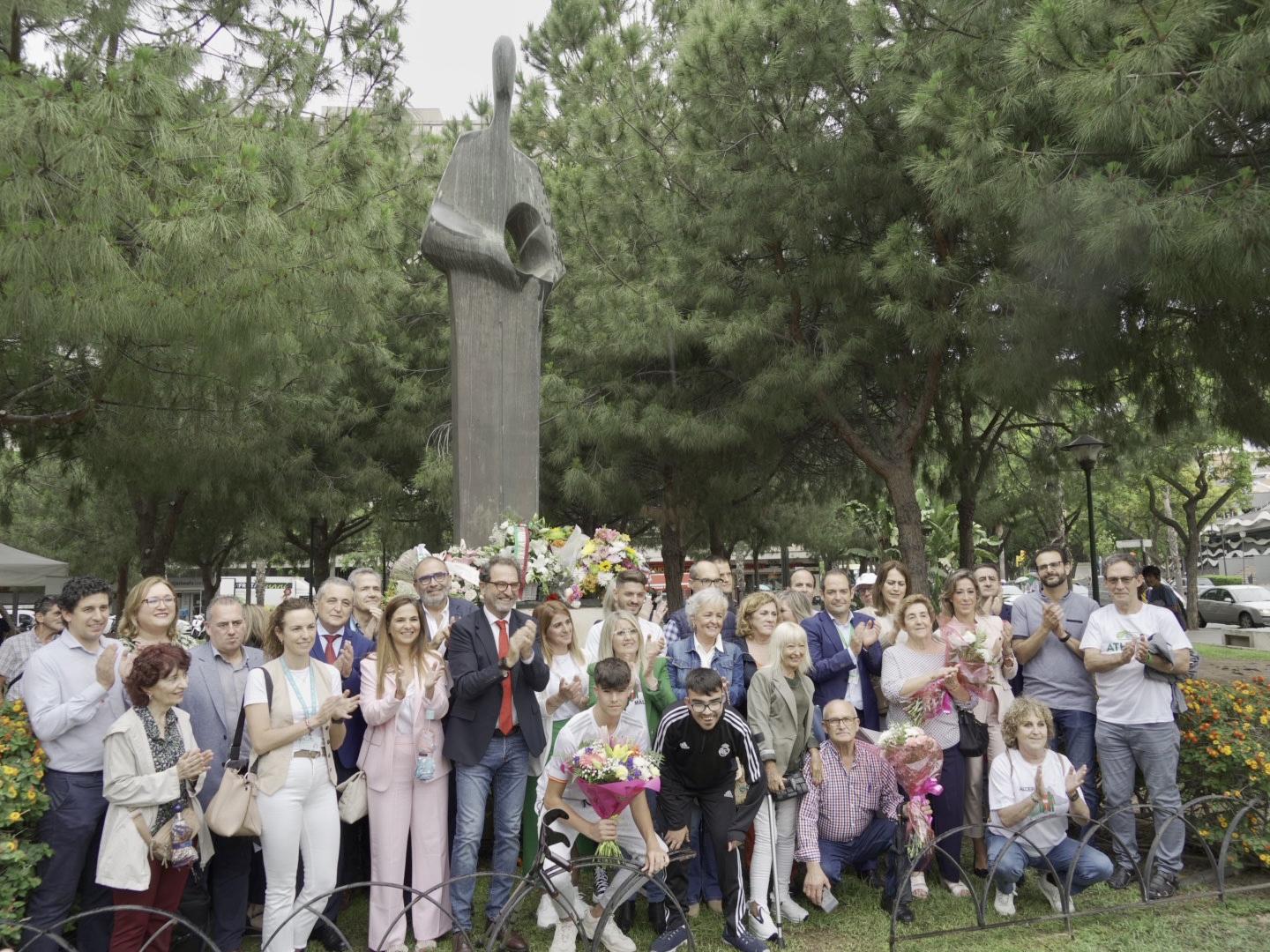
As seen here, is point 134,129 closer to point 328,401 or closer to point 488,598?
point 488,598

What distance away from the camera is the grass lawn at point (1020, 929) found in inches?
167

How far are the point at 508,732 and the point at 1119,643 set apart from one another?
306cm

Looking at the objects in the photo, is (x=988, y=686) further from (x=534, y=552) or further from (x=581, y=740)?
(x=534, y=552)

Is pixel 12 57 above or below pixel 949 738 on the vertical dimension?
above

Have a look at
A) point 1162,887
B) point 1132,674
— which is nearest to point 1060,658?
point 1132,674

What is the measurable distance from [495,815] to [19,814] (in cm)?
185

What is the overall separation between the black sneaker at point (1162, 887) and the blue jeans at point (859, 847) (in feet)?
4.00

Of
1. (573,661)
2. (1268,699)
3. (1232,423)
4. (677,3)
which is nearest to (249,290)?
(573,661)

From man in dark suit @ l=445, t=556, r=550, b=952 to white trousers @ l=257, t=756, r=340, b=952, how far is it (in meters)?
0.56

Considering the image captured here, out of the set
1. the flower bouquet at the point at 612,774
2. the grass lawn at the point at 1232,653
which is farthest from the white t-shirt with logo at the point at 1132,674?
the grass lawn at the point at 1232,653

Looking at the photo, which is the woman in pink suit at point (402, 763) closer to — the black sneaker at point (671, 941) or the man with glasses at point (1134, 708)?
the black sneaker at point (671, 941)

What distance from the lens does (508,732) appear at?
439 cm

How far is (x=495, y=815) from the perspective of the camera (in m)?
4.42

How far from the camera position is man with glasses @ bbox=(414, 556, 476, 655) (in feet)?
15.7
